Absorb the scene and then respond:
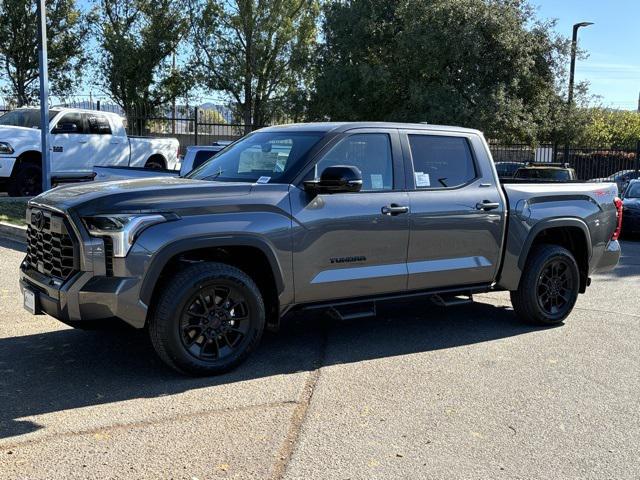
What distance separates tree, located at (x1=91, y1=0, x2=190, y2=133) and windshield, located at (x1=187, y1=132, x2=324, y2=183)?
23.9 meters

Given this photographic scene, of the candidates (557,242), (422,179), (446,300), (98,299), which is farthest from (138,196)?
(557,242)

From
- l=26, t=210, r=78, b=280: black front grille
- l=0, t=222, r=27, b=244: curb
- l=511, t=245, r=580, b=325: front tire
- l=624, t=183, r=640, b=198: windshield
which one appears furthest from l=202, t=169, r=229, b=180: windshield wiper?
l=624, t=183, r=640, b=198: windshield

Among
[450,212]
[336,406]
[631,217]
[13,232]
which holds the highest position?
[450,212]

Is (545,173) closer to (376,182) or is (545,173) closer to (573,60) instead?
(573,60)

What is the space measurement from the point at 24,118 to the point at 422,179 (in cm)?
1135

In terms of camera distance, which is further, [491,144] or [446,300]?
[491,144]

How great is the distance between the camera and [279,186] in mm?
5230

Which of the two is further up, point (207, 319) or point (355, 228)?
point (355, 228)

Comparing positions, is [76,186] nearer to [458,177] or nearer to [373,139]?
[373,139]

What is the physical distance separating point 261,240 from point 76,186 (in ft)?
5.24

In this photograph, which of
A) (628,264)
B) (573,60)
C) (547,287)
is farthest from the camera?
(573,60)

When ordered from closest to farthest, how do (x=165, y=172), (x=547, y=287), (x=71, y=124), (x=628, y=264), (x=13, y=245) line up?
(x=547, y=287) < (x=165, y=172) < (x=13, y=245) < (x=628, y=264) < (x=71, y=124)

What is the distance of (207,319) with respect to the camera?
497cm

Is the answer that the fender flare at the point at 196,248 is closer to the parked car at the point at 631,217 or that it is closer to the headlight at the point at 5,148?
the headlight at the point at 5,148
